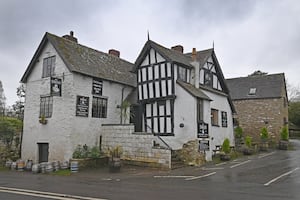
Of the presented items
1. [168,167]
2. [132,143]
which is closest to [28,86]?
[132,143]

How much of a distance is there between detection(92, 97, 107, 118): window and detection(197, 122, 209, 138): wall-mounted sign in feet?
23.2

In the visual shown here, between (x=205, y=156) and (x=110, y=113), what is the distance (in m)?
7.78

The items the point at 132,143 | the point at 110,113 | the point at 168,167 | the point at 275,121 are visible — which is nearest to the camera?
the point at 168,167

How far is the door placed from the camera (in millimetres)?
20817

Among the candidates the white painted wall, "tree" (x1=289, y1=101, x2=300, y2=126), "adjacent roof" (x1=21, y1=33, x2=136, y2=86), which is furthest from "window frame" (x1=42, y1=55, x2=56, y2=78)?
"tree" (x1=289, y1=101, x2=300, y2=126)

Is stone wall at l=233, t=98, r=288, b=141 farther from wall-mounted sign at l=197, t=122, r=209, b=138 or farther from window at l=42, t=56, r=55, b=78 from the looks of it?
window at l=42, t=56, r=55, b=78

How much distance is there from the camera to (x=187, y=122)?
19250 mm

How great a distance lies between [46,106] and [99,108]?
12.2ft

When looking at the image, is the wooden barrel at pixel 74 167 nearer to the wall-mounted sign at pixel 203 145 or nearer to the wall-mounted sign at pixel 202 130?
the wall-mounted sign at pixel 203 145

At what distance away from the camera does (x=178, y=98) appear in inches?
779

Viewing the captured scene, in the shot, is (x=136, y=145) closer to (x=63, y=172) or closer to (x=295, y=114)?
(x=63, y=172)

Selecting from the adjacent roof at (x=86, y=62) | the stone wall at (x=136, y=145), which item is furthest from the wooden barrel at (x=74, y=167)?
the adjacent roof at (x=86, y=62)

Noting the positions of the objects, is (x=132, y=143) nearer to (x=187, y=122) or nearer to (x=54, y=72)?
(x=187, y=122)

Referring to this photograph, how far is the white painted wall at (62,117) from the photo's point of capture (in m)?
19.7
